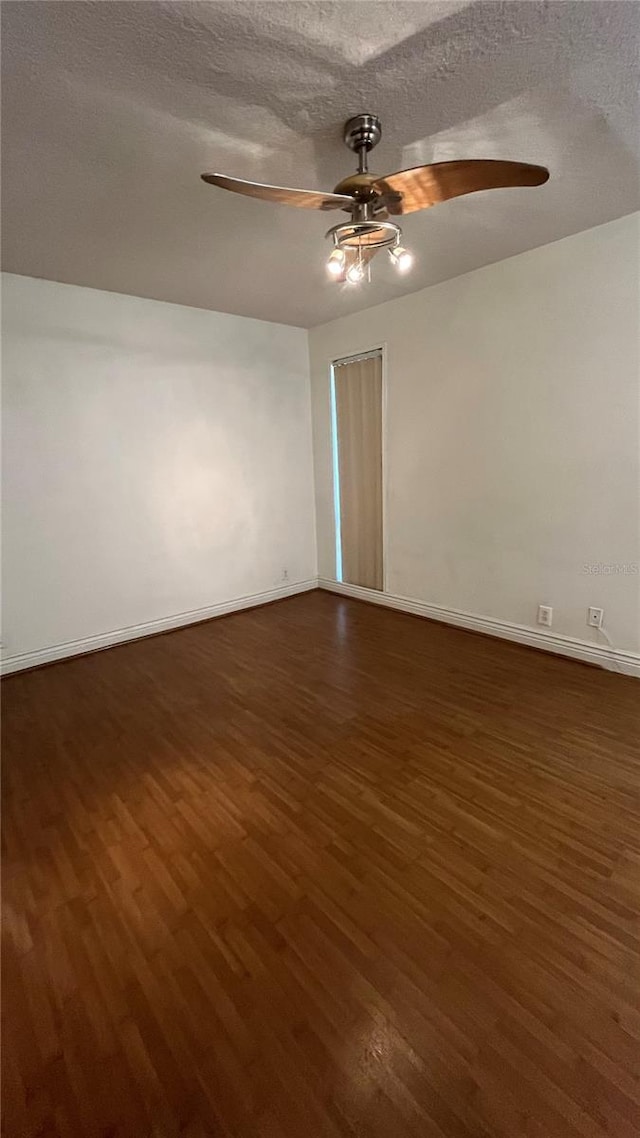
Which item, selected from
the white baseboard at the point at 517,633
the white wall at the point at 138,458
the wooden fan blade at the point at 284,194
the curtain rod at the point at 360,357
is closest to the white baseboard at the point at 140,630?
the white wall at the point at 138,458

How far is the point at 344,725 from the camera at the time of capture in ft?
8.50

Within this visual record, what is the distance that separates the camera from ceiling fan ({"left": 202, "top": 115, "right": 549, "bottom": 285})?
4.72 ft

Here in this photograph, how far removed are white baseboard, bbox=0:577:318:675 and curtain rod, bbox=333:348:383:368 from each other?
215 centimetres

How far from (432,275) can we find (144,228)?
192 cm

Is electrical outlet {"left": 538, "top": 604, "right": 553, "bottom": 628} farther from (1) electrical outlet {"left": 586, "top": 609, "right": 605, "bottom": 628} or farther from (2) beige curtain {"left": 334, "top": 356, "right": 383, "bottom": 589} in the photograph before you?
(2) beige curtain {"left": 334, "top": 356, "right": 383, "bottom": 589}

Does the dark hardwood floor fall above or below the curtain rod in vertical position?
below

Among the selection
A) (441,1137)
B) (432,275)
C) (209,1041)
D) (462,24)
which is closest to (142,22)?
(462,24)

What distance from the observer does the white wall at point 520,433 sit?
2779 mm

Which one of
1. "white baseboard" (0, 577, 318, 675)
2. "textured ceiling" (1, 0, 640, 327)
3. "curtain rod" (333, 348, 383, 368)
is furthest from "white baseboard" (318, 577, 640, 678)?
"textured ceiling" (1, 0, 640, 327)

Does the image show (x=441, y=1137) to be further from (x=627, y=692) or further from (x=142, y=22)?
(x=142, y=22)

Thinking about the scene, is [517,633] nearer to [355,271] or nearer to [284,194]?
[355,271]

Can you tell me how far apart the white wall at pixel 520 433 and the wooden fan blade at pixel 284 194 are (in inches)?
74.0

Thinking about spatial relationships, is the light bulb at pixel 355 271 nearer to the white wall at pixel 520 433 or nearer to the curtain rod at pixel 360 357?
the white wall at pixel 520 433

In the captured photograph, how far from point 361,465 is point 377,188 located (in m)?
2.88
